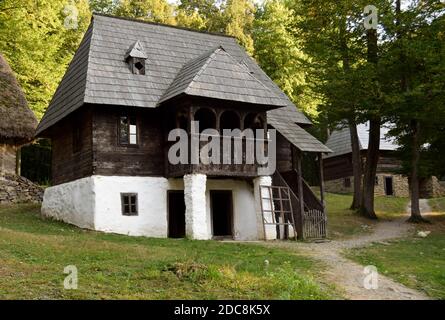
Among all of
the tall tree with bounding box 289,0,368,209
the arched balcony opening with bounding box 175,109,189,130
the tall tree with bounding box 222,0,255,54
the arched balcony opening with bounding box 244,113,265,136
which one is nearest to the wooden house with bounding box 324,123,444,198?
the tall tree with bounding box 222,0,255,54

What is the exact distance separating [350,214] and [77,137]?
14.0m

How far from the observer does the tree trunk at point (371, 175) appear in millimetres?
27156

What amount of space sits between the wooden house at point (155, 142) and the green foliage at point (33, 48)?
5.16 meters

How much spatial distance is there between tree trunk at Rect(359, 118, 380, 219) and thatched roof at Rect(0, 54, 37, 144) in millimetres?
16385

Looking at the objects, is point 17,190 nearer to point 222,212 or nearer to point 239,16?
point 222,212

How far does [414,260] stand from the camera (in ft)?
50.5

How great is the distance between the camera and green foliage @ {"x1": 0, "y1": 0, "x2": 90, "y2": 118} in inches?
1027

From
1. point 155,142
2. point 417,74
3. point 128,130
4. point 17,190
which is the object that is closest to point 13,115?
point 17,190

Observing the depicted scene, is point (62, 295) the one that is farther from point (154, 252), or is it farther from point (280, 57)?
point (280, 57)

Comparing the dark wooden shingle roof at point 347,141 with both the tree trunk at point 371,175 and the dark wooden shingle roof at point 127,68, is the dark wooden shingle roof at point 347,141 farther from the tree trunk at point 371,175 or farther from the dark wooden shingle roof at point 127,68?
the dark wooden shingle roof at point 127,68

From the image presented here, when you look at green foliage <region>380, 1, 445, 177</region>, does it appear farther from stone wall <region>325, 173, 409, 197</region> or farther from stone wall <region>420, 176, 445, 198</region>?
stone wall <region>420, 176, 445, 198</region>

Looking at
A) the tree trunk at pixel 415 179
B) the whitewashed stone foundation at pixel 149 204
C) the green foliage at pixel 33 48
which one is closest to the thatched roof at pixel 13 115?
the green foliage at pixel 33 48

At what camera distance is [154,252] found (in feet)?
46.5
